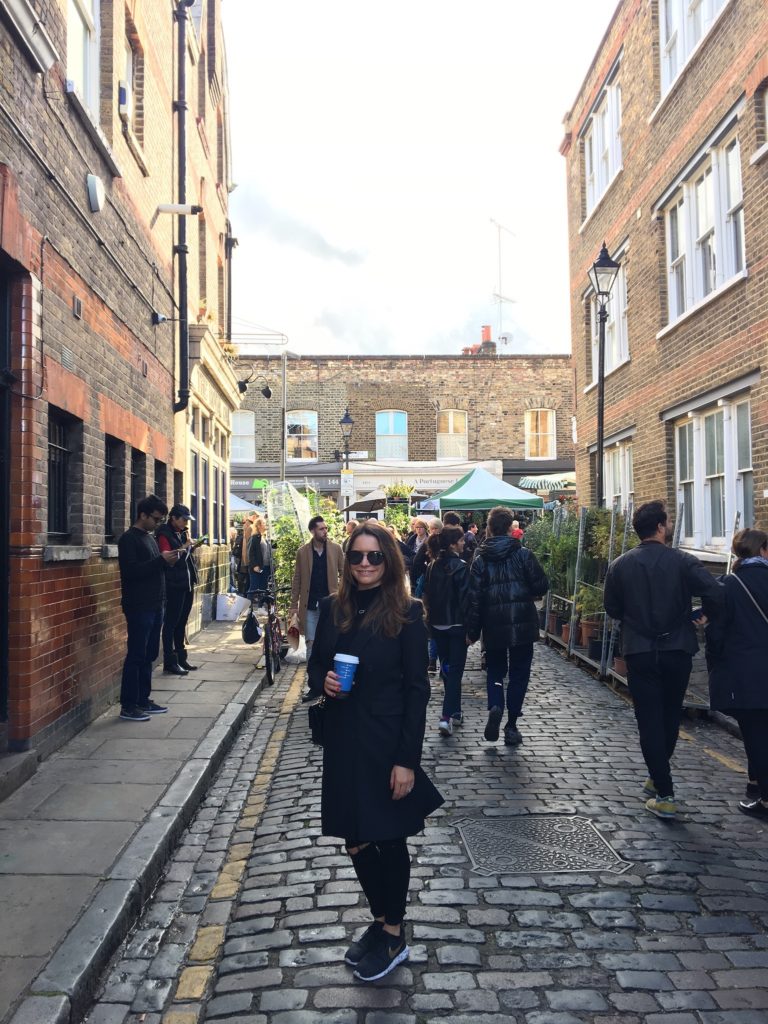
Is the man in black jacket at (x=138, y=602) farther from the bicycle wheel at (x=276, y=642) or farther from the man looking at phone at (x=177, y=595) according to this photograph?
the bicycle wheel at (x=276, y=642)

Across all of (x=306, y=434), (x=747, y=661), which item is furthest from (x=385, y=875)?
(x=306, y=434)

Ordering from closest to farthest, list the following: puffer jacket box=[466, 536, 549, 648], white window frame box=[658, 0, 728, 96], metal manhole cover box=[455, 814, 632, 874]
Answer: metal manhole cover box=[455, 814, 632, 874], puffer jacket box=[466, 536, 549, 648], white window frame box=[658, 0, 728, 96]

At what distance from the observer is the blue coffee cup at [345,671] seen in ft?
10.8

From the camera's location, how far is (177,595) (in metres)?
9.91

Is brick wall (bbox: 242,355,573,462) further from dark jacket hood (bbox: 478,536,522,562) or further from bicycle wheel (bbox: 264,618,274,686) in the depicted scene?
dark jacket hood (bbox: 478,536,522,562)

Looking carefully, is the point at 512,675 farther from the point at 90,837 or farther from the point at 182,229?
the point at 182,229

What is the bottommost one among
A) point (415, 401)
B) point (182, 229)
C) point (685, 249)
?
point (685, 249)

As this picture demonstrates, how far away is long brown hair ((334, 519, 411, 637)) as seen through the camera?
3434 mm

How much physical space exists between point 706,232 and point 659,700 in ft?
29.7

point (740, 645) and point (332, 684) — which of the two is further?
point (740, 645)

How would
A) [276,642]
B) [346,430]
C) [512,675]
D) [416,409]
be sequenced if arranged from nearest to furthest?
[512,675] → [276,642] → [346,430] → [416,409]

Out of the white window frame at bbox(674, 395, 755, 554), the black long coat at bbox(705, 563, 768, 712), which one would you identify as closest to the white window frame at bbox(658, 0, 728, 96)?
the white window frame at bbox(674, 395, 755, 554)

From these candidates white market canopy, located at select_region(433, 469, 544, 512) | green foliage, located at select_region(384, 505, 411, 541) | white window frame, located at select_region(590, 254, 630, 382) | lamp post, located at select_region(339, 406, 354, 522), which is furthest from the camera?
lamp post, located at select_region(339, 406, 354, 522)

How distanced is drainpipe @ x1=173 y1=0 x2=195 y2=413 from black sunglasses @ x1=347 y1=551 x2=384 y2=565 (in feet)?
30.4
